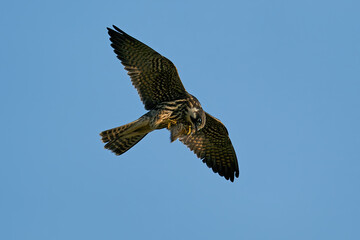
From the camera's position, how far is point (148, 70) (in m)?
11.4

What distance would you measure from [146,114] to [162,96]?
520 millimetres

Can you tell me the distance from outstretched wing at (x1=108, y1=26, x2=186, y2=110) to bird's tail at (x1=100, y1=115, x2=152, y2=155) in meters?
0.53

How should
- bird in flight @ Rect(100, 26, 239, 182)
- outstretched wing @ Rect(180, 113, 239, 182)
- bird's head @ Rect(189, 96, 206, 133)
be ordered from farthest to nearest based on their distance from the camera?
outstretched wing @ Rect(180, 113, 239, 182)
bird in flight @ Rect(100, 26, 239, 182)
bird's head @ Rect(189, 96, 206, 133)

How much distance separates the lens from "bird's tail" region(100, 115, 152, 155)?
1105 centimetres

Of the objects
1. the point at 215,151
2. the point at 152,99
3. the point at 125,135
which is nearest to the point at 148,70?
the point at 152,99

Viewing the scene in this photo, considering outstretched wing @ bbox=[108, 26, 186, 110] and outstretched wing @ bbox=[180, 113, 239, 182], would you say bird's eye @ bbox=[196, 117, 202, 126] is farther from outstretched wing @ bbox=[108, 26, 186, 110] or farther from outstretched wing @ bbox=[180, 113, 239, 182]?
outstretched wing @ bbox=[180, 113, 239, 182]

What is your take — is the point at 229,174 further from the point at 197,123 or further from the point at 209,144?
A: the point at 197,123

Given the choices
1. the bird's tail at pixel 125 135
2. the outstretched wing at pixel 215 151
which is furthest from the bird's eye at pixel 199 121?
the outstretched wing at pixel 215 151

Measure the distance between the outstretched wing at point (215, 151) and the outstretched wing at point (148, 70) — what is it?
142cm

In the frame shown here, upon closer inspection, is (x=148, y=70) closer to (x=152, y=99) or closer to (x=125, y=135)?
(x=152, y=99)

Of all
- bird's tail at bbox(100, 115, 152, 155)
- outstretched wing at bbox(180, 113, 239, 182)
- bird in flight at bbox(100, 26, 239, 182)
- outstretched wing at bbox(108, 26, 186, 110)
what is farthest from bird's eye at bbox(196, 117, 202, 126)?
outstretched wing at bbox(180, 113, 239, 182)

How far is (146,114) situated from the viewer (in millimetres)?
11227

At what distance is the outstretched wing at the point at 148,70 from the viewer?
11.1m

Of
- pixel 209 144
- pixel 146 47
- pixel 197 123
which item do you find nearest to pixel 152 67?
pixel 146 47
